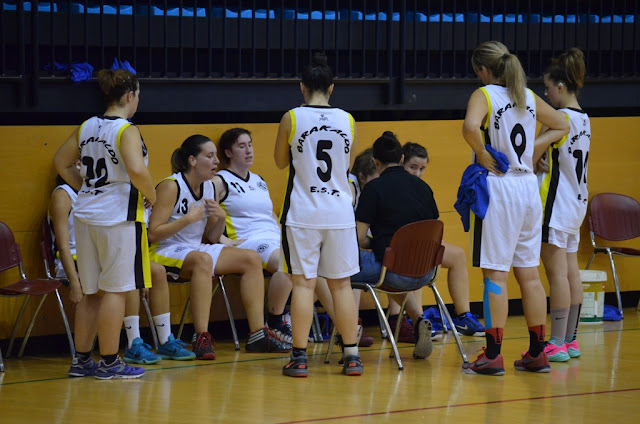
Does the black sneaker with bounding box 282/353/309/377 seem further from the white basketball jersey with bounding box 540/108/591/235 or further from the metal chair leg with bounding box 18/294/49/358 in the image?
the metal chair leg with bounding box 18/294/49/358

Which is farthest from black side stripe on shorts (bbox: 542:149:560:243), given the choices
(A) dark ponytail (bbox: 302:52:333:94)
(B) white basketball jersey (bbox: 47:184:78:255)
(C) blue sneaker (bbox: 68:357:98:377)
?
(B) white basketball jersey (bbox: 47:184:78:255)

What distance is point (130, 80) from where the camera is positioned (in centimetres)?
530

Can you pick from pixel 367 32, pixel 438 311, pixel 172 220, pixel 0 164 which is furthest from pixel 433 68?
pixel 0 164

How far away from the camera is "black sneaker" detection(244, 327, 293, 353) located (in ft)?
20.9

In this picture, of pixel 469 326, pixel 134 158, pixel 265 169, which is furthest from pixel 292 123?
pixel 469 326

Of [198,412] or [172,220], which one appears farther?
[172,220]

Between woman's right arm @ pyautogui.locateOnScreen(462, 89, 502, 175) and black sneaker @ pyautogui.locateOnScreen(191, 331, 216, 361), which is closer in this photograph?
woman's right arm @ pyautogui.locateOnScreen(462, 89, 502, 175)

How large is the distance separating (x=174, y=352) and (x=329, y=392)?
4.56 ft

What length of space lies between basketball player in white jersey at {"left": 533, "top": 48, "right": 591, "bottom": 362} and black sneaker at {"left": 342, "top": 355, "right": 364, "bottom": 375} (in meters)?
1.15

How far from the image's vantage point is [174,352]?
6.09m

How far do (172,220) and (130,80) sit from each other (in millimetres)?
1326

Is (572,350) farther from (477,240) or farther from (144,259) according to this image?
(144,259)

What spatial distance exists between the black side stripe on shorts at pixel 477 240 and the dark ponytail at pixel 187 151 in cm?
191

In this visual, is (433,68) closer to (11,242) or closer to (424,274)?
(424,274)
